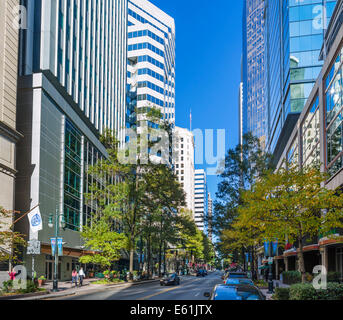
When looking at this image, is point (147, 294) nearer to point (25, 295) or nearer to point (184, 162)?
point (25, 295)

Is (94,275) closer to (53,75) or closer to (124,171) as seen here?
(124,171)

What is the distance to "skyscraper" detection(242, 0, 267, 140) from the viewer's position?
163500mm

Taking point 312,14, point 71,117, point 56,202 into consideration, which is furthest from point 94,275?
point 312,14

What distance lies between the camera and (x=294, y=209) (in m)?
26.0

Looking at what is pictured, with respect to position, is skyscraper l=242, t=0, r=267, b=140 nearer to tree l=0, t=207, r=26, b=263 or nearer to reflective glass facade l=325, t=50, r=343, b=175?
reflective glass facade l=325, t=50, r=343, b=175

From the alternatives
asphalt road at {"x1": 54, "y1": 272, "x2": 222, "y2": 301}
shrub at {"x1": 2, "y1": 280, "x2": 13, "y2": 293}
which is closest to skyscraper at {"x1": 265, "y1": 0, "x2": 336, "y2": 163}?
asphalt road at {"x1": 54, "y1": 272, "x2": 222, "y2": 301}

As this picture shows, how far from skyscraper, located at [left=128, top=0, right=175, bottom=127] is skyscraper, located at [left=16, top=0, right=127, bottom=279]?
3692cm

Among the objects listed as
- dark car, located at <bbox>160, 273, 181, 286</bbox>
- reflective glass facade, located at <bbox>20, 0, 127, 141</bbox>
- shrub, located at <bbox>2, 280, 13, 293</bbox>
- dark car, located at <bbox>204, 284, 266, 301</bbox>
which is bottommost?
dark car, located at <bbox>160, 273, 181, 286</bbox>

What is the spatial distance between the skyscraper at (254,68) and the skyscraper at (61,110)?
102 m

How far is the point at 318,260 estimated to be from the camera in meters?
49.6

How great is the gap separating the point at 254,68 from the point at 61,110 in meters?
135

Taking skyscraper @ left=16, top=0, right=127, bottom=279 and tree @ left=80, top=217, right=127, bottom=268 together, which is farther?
skyscraper @ left=16, top=0, right=127, bottom=279

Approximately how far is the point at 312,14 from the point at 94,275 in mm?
46785

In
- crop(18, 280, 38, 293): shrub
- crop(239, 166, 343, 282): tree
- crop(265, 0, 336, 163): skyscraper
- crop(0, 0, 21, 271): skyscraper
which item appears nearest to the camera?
crop(239, 166, 343, 282): tree
